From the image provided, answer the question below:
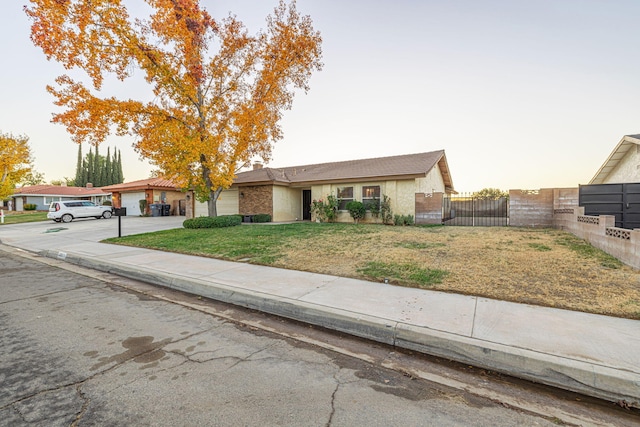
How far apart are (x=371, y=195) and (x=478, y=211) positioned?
600cm

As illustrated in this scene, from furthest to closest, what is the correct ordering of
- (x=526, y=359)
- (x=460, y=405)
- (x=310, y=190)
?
1. (x=310, y=190)
2. (x=526, y=359)
3. (x=460, y=405)

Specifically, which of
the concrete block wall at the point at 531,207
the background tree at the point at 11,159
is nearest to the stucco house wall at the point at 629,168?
the concrete block wall at the point at 531,207

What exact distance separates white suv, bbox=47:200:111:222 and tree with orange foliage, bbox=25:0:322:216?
1173cm

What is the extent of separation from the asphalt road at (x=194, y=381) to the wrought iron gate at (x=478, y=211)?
1412cm

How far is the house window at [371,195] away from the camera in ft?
53.0

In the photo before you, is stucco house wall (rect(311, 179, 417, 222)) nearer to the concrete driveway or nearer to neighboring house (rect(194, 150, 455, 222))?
neighboring house (rect(194, 150, 455, 222))

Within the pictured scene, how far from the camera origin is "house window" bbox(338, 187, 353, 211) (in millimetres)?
17203

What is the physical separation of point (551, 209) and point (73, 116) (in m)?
21.6

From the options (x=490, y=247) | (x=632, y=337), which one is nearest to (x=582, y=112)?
(x=490, y=247)

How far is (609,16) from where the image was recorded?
934 cm

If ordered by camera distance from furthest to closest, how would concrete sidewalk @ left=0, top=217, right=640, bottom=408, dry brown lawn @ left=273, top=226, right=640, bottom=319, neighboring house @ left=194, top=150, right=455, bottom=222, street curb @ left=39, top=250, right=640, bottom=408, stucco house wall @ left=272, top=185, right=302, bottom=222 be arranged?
stucco house wall @ left=272, top=185, right=302, bottom=222
neighboring house @ left=194, top=150, right=455, bottom=222
dry brown lawn @ left=273, top=226, right=640, bottom=319
concrete sidewalk @ left=0, top=217, right=640, bottom=408
street curb @ left=39, top=250, right=640, bottom=408

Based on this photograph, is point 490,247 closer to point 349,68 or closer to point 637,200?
point 637,200

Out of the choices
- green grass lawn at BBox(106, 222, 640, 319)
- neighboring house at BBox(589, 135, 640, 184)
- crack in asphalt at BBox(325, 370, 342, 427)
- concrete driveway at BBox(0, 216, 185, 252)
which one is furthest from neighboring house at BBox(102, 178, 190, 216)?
neighboring house at BBox(589, 135, 640, 184)

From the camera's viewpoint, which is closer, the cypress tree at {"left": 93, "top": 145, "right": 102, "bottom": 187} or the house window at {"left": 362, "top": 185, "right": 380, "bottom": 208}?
the house window at {"left": 362, "top": 185, "right": 380, "bottom": 208}
